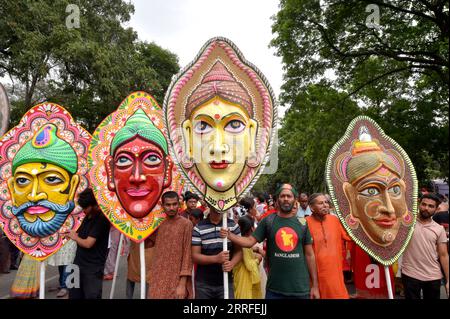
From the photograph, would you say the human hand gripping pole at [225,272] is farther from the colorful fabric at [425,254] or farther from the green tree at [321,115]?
the green tree at [321,115]

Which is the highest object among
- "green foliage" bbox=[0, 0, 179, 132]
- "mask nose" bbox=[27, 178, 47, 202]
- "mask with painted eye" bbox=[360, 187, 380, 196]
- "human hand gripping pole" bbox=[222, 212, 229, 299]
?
"green foliage" bbox=[0, 0, 179, 132]

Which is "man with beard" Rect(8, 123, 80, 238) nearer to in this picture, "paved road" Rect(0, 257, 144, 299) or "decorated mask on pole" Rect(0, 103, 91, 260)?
"decorated mask on pole" Rect(0, 103, 91, 260)

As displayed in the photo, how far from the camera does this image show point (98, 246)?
3.57m

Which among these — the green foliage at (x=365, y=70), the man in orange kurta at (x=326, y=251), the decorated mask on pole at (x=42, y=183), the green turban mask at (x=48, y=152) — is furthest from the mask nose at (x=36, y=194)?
the green foliage at (x=365, y=70)

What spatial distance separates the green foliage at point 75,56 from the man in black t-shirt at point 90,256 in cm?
846

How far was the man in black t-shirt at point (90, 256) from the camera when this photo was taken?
346 cm

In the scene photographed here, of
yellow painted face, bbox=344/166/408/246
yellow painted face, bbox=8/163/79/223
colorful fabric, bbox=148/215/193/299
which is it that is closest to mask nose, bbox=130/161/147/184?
colorful fabric, bbox=148/215/193/299

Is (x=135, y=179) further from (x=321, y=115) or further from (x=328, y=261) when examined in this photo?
(x=321, y=115)

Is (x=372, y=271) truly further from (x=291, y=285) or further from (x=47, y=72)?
(x=47, y=72)

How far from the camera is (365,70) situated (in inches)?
433

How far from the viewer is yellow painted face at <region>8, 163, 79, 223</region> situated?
3967 mm

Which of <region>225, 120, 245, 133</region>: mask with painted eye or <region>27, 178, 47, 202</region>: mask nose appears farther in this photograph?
<region>27, 178, 47, 202</region>: mask nose

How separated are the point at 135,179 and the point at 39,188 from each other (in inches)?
45.4

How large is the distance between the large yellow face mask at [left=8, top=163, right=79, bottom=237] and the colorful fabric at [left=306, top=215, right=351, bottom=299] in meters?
2.66
